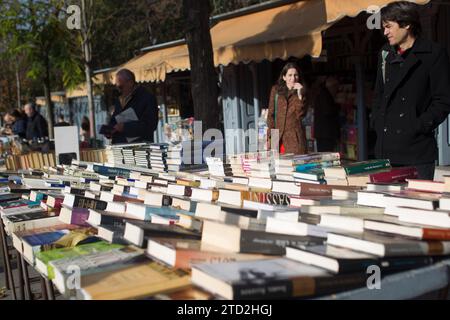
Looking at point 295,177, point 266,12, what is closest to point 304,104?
point 295,177

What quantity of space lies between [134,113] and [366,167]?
306 centimetres

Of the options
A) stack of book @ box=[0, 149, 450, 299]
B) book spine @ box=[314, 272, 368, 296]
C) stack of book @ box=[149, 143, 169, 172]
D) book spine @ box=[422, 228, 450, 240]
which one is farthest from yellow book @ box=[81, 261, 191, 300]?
stack of book @ box=[149, 143, 169, 172]

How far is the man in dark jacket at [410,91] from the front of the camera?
10.3ft

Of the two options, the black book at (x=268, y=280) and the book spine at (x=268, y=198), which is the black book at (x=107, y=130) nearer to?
the book spine at (x=268, y=198)

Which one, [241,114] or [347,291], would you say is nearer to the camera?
[347,291]

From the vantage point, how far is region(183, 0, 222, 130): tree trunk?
5.74 meters

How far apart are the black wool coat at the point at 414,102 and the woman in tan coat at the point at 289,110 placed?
1.88 m

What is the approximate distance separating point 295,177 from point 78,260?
131cm

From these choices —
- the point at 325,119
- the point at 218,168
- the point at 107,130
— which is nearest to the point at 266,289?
the point at 218,168

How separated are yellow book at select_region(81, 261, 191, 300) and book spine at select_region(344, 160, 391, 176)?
1.30 m

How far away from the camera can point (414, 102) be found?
3.21 meters

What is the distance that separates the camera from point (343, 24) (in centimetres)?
873
